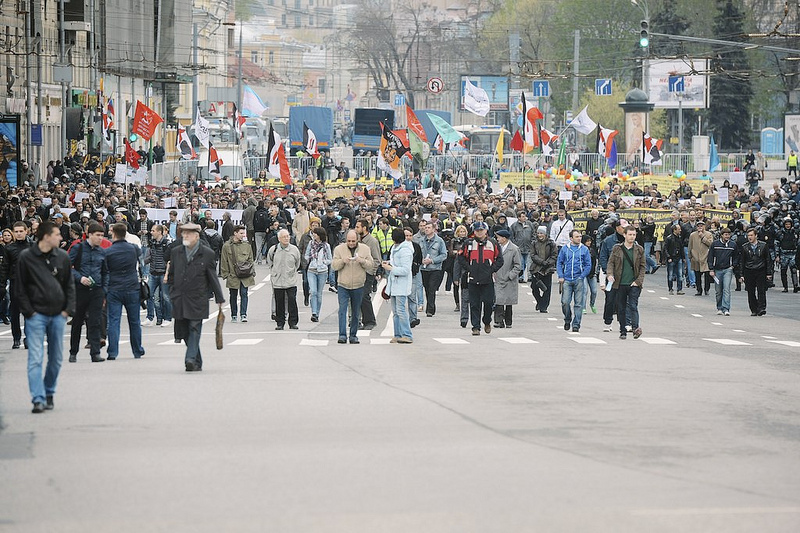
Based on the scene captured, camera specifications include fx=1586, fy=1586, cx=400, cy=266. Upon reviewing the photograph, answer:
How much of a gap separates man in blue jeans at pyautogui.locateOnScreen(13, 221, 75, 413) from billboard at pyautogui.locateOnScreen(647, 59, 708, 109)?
78366 mm

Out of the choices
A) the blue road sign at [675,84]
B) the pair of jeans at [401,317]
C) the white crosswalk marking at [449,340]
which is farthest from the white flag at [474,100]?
the pair of jeans at [401,317]

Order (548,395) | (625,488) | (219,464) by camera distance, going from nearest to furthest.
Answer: (625,488) → (219,464) → (548,395)

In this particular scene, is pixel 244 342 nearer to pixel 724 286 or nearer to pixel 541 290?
pixel 541 290

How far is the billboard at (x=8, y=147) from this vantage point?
4107cm

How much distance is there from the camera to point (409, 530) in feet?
27.9

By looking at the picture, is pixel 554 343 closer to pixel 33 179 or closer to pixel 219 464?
pixel 219 464

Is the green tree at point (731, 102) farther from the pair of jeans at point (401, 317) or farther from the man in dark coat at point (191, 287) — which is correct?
the man in dark coat at point (191, 287)

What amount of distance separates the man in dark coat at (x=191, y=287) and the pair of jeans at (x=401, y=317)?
14.0 feet

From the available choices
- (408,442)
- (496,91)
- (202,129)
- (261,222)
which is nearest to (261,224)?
(261,222)

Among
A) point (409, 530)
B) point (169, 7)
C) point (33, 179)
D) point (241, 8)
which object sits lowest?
point (409, 530)

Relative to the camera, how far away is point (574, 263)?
75.3 feet

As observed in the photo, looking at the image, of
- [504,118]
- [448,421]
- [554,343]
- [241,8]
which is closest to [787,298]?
[554,343]

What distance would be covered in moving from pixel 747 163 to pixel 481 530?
2735 inches

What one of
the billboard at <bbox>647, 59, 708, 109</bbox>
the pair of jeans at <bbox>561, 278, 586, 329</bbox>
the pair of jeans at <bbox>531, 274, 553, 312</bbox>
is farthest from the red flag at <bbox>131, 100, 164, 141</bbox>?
the billboard at <bbox>647, 59, 708, 109</bbox>
